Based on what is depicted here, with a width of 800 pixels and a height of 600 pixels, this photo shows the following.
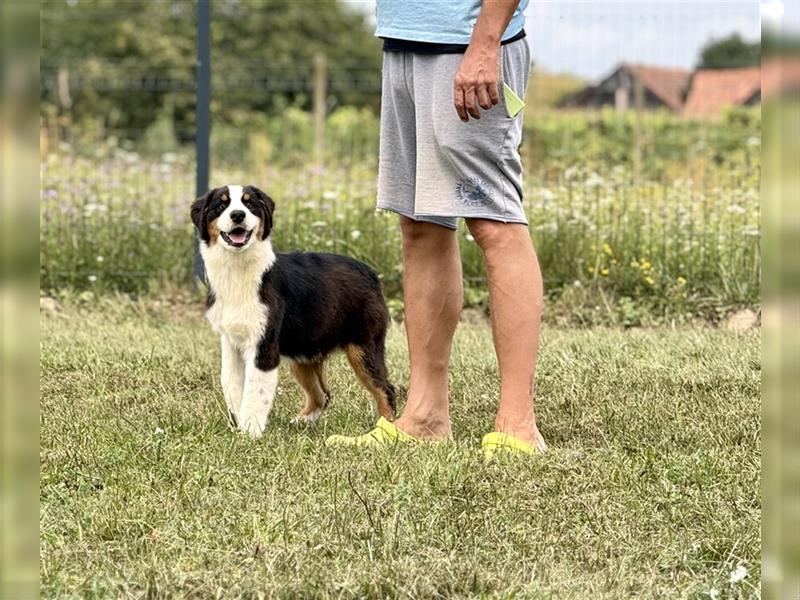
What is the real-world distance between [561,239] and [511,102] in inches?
149

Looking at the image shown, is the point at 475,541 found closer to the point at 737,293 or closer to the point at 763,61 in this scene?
the point at 763,61

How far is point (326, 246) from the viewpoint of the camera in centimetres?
751

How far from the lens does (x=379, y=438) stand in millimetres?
3807

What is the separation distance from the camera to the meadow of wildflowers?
23.6 feet

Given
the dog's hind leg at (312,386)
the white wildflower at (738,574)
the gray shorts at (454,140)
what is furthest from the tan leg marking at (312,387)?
the white wildflower at (738,574)

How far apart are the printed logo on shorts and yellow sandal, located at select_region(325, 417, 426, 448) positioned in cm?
76

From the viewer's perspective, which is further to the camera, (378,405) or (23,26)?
(378,405)

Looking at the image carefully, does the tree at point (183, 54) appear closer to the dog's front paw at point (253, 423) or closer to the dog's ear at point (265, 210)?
the dog's ear at point (265, 210)

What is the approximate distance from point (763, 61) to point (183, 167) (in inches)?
380

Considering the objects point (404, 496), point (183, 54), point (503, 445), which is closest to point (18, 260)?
point (404, 496)

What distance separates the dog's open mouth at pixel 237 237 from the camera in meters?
4.27

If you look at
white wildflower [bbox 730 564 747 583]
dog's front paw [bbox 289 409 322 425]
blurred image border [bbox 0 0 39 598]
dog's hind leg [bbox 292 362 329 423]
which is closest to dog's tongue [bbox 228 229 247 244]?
dog's hind leg [bbox 292 362 329 423]

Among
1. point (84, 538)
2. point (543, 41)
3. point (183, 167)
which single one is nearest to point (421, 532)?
point (84, 538)

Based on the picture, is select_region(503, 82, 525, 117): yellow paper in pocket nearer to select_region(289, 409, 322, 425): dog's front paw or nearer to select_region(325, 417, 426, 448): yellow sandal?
select_region(325, 417, 426, 448): yellow sandal
